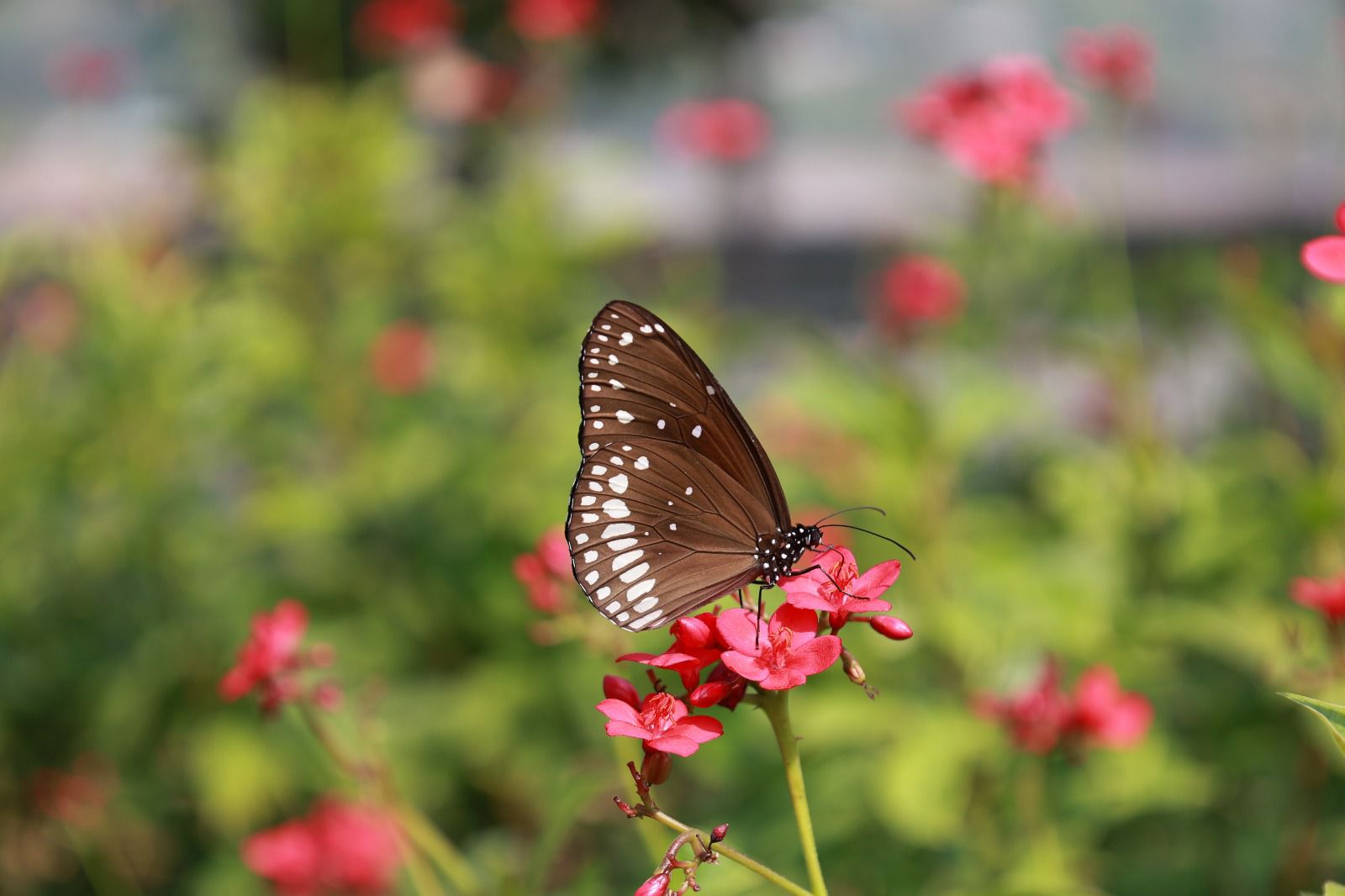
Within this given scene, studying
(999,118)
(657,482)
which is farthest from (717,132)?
(657,482)

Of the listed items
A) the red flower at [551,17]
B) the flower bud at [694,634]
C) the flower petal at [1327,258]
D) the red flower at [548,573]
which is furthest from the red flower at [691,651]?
the red flower at [551,17]

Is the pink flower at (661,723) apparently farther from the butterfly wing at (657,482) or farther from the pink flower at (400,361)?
the pink flower at (400,361)

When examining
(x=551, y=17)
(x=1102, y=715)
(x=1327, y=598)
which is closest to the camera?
(x=1327, y=598)

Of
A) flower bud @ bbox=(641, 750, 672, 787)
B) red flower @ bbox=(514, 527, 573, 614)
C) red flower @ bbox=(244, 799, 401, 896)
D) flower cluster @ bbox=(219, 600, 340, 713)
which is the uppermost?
flower bud @ bbox=(641, 750, 672, 787)

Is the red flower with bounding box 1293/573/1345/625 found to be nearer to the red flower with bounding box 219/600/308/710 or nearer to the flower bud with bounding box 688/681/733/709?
the flower bud with bounding box 688/681/733/709

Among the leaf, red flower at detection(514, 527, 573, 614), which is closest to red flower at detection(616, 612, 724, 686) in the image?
red flower at detection(514, 527, 573, 614)

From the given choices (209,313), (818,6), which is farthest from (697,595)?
(818,6)

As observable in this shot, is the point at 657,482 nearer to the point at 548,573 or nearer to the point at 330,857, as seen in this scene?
the point at 548,573
